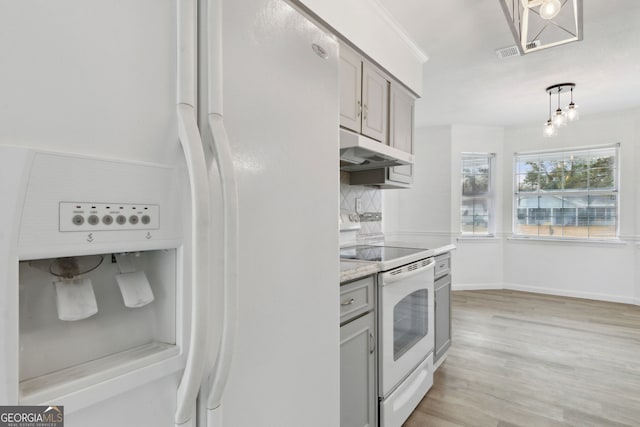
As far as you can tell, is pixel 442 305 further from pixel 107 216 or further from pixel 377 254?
pixel 107 216

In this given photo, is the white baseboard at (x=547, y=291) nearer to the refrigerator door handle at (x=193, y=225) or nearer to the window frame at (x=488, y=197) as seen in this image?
the window frame at (x=488, y=197)

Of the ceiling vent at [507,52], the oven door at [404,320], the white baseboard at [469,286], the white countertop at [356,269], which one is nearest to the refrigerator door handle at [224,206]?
the white countertop at [356,269]

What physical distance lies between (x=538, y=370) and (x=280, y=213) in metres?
2.74

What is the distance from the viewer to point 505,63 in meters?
3.02

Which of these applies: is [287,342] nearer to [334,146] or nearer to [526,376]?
[334,146]

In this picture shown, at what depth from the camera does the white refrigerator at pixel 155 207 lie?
0.50 meters

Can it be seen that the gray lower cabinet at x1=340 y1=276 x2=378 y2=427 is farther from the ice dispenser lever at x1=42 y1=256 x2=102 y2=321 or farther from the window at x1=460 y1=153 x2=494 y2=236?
the window at x1=460 y1=153 x2=494 y2=236

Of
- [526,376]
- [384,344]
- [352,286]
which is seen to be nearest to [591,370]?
[526,376]

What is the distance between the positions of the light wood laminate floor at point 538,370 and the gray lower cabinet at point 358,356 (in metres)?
0.59

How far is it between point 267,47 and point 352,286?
99 cm

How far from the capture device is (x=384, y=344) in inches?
65.5

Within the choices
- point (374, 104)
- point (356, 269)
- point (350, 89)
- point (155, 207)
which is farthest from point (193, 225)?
point (374, 104)

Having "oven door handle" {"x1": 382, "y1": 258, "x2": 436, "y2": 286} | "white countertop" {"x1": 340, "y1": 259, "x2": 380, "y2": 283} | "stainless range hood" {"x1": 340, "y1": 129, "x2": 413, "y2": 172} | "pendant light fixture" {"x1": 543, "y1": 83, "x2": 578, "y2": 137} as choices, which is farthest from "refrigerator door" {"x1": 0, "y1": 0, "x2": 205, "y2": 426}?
"pendant light fixture" {"x1": 543, "y1": 83, "x2": 578, "y2": 137}

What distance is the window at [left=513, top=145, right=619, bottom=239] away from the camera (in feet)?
15.1
